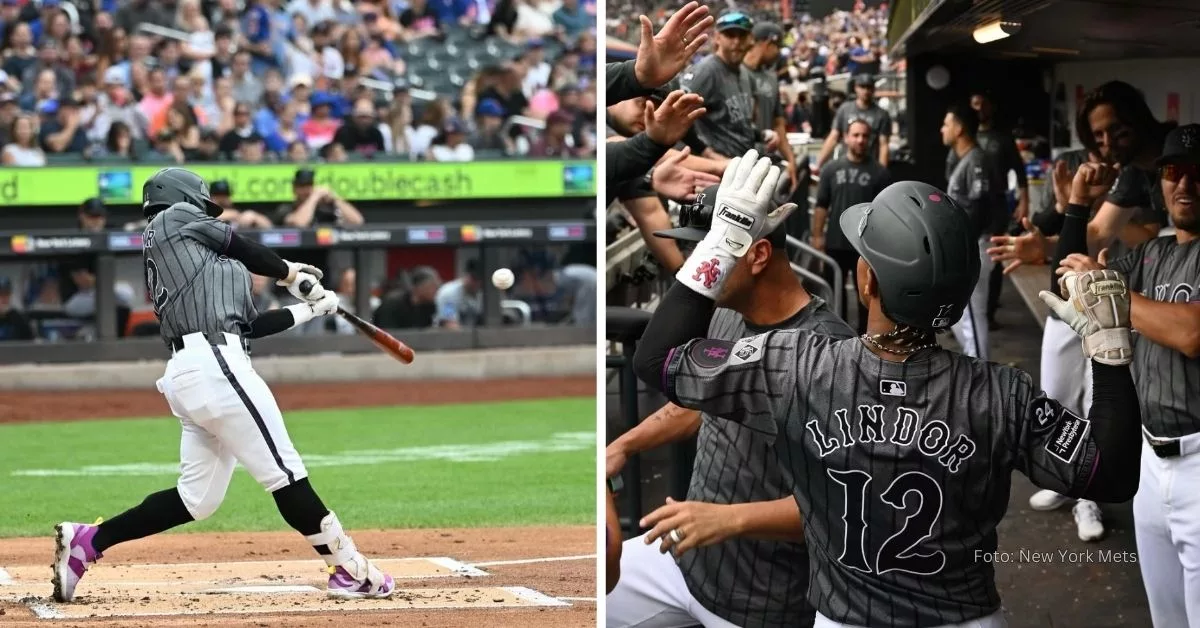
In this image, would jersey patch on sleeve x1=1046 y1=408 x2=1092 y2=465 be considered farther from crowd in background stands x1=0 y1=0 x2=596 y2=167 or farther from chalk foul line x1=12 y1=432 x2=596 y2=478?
crowd in background stands x1=0 y1=0 x2=596 y2=167

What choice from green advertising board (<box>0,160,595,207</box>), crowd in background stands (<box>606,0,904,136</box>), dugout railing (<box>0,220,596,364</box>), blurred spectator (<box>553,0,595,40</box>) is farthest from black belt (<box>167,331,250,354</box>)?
blurred spectator (<box>553,0,595,40</box>)

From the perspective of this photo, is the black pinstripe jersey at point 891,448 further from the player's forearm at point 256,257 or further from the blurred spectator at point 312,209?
the blurred spectator at point 312,209

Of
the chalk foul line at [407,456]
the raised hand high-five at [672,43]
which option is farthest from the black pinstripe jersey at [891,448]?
the chalk foul line at [407,456]

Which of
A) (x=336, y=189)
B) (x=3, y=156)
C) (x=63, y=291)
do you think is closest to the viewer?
(x=63, y=291)

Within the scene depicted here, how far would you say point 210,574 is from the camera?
5.54 metres

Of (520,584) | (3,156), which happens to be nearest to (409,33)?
(3,156)

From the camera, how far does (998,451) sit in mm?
2131

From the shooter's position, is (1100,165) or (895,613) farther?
(1100,165)

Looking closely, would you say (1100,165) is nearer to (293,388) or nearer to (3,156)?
(293,388)

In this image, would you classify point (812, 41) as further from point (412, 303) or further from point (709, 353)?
point (412, 303)

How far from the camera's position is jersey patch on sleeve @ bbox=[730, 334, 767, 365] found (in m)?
2.20

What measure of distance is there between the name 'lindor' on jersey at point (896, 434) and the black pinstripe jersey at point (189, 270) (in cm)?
278

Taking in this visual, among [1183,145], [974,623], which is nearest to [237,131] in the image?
[1183,145]

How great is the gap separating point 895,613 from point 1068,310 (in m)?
0.51
